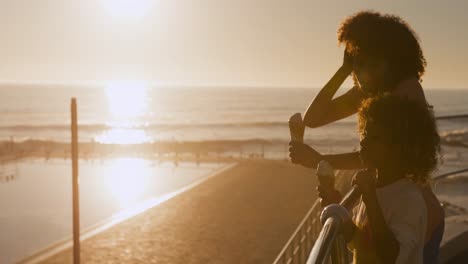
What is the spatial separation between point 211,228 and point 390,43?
14.1m

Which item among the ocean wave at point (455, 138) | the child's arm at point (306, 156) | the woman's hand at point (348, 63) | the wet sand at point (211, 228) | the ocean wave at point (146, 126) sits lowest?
the wet sand at point (211, 228)

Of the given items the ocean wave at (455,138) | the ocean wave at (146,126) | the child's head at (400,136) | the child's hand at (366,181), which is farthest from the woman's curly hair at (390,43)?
the ocean wave at (146,126)

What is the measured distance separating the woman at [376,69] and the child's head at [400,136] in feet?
0.83

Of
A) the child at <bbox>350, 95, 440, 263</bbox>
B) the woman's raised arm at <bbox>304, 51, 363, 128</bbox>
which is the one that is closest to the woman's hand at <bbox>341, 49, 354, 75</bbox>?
the woman's raised arm at <bbox>304, 51, 363, 128</bbox>

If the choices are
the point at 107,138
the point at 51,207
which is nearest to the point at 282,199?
the point at 51,207

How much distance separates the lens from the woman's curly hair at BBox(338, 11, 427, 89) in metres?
2.58

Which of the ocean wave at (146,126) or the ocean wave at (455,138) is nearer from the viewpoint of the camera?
the ocean wave at (455,138)

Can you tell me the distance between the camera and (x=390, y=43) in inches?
102

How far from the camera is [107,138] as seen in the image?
7169 cm

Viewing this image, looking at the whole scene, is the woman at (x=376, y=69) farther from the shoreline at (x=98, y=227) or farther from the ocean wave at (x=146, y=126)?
the ocean wave at (x=146, y=126)

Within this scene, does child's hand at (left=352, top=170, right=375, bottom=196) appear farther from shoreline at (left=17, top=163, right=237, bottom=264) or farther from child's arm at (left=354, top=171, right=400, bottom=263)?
shoreline at (left=17, top=163, right=237, bottom=264)

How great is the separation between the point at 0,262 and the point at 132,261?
332cm

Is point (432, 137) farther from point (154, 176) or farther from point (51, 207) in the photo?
point (154, 176)

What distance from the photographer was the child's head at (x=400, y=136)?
2.20 m
